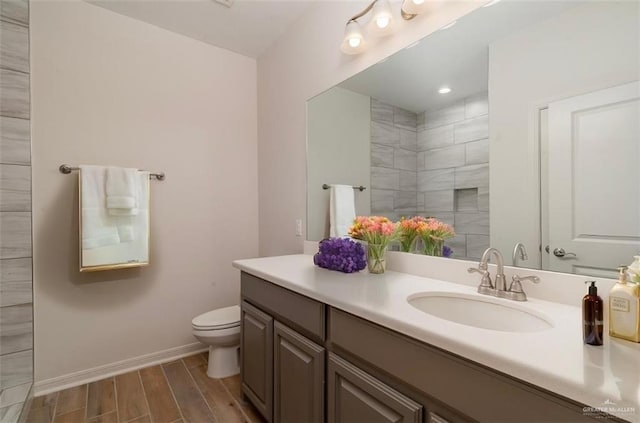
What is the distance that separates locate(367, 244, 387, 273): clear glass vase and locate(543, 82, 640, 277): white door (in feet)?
2.08

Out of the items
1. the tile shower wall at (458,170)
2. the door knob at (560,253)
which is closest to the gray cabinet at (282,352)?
the tile shower wall at (458,170)

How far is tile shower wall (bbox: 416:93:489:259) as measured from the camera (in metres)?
1.17

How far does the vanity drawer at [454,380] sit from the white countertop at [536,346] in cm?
3

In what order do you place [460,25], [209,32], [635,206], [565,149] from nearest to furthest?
[635,206]
[565,149]
[460,25]
[209,32]

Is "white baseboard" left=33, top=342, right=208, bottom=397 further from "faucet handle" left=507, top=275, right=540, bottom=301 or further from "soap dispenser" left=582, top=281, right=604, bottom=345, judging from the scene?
"soap dispenser" left=582, top=281, right=604, bottom=345

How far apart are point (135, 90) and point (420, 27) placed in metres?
1.97

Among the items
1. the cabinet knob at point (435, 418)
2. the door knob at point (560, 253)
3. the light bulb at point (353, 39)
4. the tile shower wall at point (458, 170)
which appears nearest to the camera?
the cabinet knob at point (435, 418)

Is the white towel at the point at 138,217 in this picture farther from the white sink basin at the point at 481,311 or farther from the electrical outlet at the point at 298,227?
the white sink basin at the point at 481,311

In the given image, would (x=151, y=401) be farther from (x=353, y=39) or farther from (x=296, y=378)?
(x=353, y=39)

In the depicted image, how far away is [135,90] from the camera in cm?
212

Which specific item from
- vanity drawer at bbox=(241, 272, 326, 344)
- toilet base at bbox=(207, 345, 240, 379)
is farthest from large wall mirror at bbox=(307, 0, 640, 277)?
toilet base at bbox=(207, 345, 240, 379)

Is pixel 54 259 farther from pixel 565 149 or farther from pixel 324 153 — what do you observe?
pixel 565 149

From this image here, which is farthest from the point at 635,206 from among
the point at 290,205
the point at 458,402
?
the point at 290,205

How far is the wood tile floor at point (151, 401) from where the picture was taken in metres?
1.59
